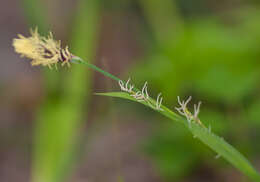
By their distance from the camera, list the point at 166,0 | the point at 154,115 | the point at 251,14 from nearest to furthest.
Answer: the point at 251,14, the point at 154,115, the point at 166,0

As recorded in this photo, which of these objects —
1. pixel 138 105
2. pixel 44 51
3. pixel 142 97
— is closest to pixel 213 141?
pixel 142 97

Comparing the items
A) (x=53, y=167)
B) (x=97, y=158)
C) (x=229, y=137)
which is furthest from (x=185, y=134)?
(x=97, y=158)

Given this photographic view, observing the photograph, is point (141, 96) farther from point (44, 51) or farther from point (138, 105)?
point (138, 105)

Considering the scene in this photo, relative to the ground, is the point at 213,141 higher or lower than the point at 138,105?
lower

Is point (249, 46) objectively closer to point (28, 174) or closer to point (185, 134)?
point (185, 134)

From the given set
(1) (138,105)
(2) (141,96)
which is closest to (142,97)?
(2) (141,96)

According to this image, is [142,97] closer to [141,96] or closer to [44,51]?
[141,96]

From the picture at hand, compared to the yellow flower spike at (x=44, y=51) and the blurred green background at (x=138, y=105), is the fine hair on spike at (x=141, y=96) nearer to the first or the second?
the yellow flower spike at (x=44, y=51)

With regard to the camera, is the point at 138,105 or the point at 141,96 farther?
the point at 138,105

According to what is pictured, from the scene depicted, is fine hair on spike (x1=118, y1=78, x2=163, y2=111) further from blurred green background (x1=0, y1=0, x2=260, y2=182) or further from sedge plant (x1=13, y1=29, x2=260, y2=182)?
blurred green background (x1=0, y1=0, x2=260, y2=182)
